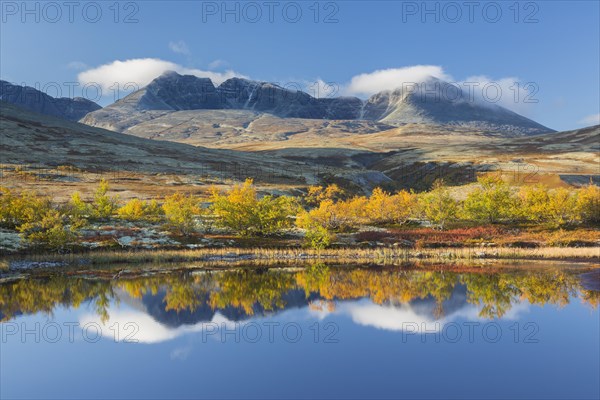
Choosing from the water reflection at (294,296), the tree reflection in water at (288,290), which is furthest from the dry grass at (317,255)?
the water reflection at (294,296)

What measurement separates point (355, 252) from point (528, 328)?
116ft

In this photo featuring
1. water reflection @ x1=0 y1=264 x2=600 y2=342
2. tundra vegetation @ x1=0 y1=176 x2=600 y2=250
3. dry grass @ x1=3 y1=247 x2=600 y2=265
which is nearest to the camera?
water reflection @ x1=0 y1=264 x2=600 y2=342

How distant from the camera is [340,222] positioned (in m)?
79.3

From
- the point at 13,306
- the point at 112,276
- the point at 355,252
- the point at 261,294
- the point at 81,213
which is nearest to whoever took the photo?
the point at 13,306

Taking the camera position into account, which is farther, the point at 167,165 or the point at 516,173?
the point at 167,165

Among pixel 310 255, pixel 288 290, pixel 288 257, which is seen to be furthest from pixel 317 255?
pixel 288 290

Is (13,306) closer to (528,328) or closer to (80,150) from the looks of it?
(528,328)

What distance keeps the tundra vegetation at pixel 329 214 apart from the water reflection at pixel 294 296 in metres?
20.1

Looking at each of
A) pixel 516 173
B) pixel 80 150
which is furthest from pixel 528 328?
pixel 80 150

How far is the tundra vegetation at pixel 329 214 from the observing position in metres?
67.6

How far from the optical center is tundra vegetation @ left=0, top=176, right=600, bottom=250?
6762 cm

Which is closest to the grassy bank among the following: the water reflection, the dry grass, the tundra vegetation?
the dry grass

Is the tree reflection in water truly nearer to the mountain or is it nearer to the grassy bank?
the grassy bank

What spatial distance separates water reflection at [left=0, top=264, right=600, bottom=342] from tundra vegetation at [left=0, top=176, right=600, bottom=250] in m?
20.1
